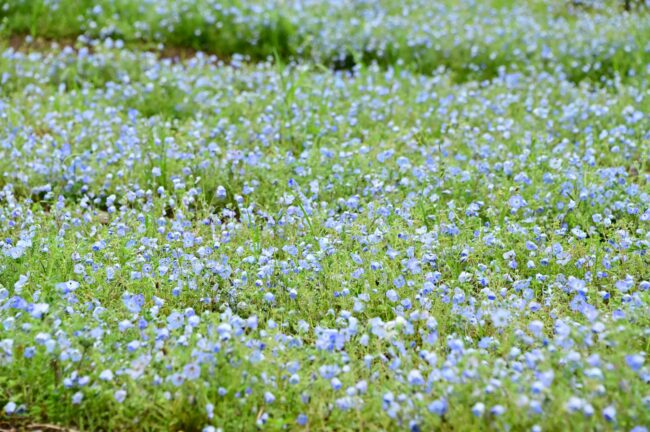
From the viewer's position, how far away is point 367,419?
9.31 feet

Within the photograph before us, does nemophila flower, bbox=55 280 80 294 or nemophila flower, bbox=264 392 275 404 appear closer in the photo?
nemophila flower, bbox=264 392 275 404

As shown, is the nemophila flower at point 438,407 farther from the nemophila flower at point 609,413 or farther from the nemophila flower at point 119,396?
the nemophila flower at point 119,396

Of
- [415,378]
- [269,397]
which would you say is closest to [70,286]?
[269,397]

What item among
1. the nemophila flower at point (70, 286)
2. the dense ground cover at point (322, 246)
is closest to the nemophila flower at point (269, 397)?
the dense ground cover at point (322, 246)

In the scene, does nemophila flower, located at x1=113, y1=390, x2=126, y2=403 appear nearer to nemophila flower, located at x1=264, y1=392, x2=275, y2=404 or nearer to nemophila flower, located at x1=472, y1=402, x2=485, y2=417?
nemophila flower, located at x1=264, y1=392, x2=275, y2=404

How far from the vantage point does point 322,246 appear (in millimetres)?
3822

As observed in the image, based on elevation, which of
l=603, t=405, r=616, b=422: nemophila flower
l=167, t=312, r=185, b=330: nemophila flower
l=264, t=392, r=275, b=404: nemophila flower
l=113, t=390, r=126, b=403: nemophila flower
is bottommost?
l=264, t=392, r=275, b=404: nemophila flower

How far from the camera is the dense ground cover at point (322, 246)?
2.86 m

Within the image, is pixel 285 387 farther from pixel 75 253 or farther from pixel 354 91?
pixel 354 91

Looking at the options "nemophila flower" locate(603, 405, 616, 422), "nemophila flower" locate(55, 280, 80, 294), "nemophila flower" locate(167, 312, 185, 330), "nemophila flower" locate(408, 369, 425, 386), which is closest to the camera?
"nemophila flower" locate(603, 405, 616, 422)

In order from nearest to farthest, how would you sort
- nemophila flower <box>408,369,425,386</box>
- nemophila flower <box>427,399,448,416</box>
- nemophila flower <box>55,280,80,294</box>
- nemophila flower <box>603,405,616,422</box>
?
1. nemophila flower <box>603,405,616,422</box>
2. nemophila flower <box>427,399,448,416</box>
3. nemophila flower <box>408,369,425,386</box>
4. nemophila flower <box>55,280,80,294</box>

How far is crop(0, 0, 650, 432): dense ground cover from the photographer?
9.37 feet

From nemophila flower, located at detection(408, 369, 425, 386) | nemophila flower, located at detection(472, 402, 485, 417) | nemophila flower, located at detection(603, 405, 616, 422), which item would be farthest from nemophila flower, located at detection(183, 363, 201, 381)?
nemophila flower, located at detection(603, 405, 616, 422)

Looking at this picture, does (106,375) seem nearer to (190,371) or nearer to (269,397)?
(190,371)
